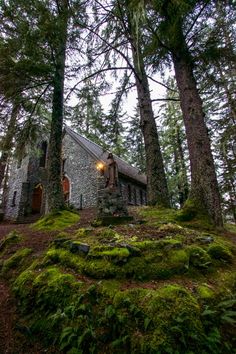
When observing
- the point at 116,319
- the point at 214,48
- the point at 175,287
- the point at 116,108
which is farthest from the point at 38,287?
the point at 116,108

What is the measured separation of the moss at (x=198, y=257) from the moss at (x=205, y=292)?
1.50 feet

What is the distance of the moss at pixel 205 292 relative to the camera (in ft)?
7.54

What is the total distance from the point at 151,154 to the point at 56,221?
4.19 meters

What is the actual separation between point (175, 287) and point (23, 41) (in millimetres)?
7451

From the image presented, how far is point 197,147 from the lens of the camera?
5340mm

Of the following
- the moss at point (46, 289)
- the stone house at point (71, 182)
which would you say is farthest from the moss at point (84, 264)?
the stone house at point (71, 182)

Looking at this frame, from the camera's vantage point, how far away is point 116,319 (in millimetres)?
2113

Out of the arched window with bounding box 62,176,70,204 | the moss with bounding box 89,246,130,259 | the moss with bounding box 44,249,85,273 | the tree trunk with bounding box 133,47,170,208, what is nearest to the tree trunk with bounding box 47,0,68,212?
the tree trunk with bounding box 133,47,170,208

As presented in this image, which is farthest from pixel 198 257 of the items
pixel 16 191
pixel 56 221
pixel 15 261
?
pixel 16 191

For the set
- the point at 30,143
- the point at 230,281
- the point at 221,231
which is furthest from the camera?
the point at 30,143

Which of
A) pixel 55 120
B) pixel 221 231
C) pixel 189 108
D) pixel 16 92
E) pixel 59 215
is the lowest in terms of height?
pixel 221 231

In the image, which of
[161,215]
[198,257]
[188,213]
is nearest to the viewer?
[198,257]

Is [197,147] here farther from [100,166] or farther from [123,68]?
[100,166]

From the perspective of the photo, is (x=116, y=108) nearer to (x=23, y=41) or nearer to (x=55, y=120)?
(x=55, y=120)
